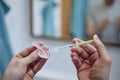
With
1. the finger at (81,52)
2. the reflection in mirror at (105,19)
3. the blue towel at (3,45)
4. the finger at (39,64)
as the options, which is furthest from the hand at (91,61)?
the blue towel at (3,45)

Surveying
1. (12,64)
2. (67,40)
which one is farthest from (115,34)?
(12,64)

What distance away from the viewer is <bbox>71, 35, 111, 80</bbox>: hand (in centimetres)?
→ 85

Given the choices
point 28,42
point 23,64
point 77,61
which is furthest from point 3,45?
point 77,61

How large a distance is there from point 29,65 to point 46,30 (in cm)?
44

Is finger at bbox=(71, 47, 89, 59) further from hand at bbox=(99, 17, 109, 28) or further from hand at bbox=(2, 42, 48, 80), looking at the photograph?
hand at bbox=(99, 17, 109, 28)

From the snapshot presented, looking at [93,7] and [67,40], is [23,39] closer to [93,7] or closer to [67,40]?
[67,40]

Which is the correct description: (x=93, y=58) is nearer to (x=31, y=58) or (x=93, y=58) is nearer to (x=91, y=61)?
(x=91, y=61)

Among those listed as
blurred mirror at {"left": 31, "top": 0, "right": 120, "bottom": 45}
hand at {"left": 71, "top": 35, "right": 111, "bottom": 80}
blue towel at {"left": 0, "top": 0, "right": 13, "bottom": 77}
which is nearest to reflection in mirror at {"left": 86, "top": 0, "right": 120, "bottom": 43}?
blurred mirror at {"left": 31, "top": 0, "right": 120, "bottom": 45}

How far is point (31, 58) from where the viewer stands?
0.92 meters

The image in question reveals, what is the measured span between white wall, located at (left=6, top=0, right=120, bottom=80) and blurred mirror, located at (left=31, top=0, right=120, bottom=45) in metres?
0.05

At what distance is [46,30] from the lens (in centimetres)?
140

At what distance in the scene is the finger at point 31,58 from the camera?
91cm

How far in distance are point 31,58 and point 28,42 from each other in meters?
0.56

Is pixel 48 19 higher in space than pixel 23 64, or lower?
higher
